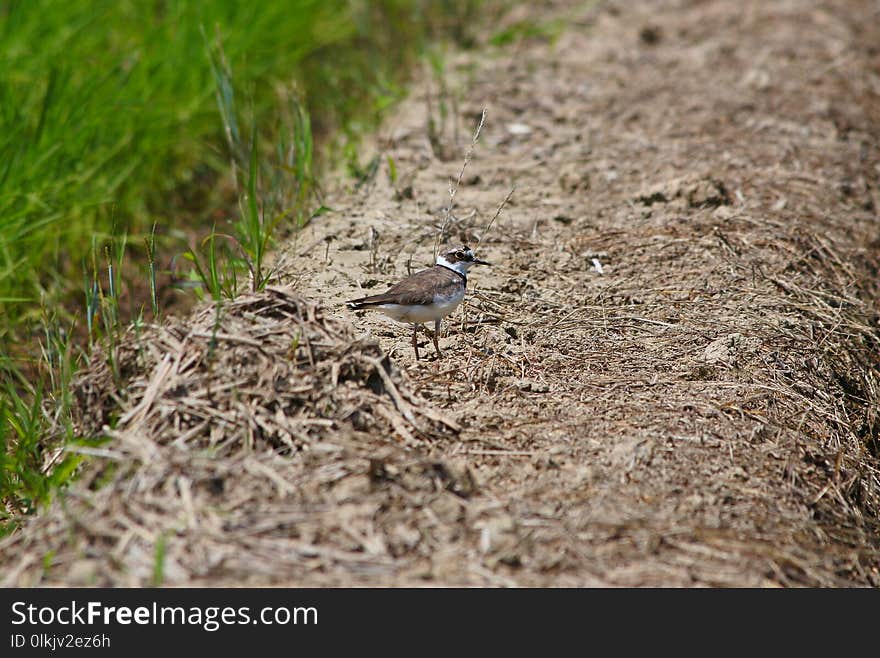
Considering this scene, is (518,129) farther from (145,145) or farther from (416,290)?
(416,290)

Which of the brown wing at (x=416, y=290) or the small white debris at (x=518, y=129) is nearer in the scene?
the brown wing at (x=416, y=290)

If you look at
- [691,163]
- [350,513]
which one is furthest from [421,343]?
[691,163]

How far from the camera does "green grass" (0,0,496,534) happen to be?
477cm

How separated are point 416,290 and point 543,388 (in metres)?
0.65

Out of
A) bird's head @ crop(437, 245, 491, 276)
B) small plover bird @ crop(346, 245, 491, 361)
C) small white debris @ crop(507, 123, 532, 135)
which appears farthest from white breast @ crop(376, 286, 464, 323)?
small white debris @ crop(507, 123, 532, 135)

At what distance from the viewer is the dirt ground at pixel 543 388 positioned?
319 centimetres

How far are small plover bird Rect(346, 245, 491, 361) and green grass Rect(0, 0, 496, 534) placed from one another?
563 millimetres

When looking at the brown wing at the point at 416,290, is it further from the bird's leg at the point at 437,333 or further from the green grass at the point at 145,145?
the green grass at the point at 145,145

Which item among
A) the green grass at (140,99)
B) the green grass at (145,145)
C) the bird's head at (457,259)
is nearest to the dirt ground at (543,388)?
the bird's head at (457,259)

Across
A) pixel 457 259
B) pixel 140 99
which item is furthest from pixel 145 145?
pixel 457 259

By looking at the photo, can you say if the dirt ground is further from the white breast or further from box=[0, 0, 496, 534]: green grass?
box=[0, 0, 496, 534]: green grass

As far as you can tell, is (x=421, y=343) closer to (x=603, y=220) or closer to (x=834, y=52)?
(x=603, y=220)

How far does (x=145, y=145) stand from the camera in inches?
255

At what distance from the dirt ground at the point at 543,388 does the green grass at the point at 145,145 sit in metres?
0.36
